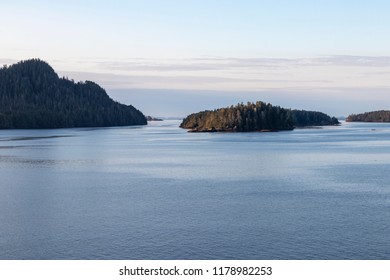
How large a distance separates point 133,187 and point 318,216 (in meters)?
24.9

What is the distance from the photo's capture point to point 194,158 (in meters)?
98.1

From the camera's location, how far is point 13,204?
159 feet

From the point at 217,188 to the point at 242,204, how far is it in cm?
1088

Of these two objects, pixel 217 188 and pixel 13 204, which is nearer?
pixel 13 204

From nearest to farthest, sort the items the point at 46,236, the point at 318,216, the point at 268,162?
the point at 46,236
the point at 318,216
the point at 268,162
